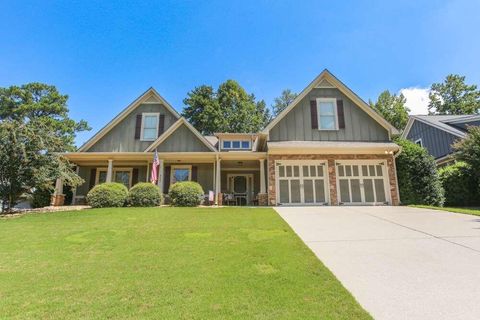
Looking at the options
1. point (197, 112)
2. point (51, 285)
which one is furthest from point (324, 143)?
point (197, 112)

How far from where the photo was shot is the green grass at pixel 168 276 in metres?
3.02

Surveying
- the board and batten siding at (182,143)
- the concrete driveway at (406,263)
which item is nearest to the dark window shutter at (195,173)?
the board and batten siding at (182,143)

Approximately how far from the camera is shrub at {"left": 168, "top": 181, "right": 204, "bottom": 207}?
13094 millimetres

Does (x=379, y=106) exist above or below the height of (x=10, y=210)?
above

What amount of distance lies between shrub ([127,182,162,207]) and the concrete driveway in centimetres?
780

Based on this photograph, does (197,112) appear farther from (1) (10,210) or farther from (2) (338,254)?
(2) (338,254)

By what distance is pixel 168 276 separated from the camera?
402cm

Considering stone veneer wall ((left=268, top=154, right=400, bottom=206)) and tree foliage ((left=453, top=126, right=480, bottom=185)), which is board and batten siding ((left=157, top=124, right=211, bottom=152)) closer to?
stone veneer wall ((left=268, top=154, right=400, bottom=206))

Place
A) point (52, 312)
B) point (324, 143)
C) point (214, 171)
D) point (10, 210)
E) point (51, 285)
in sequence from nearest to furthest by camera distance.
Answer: point (52, 312) → point (51, 285) → point (10, 210) → point (324, 143) → point (214, 171)

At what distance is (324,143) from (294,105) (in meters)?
2.77

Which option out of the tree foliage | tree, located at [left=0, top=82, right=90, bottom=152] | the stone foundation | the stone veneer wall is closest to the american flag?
the stone foundation

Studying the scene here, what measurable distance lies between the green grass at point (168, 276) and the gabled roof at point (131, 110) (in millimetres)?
10371

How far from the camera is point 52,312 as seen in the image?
9.86 feet

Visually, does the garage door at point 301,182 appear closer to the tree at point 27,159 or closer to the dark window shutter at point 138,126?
the dark window shutter at point 138,126
